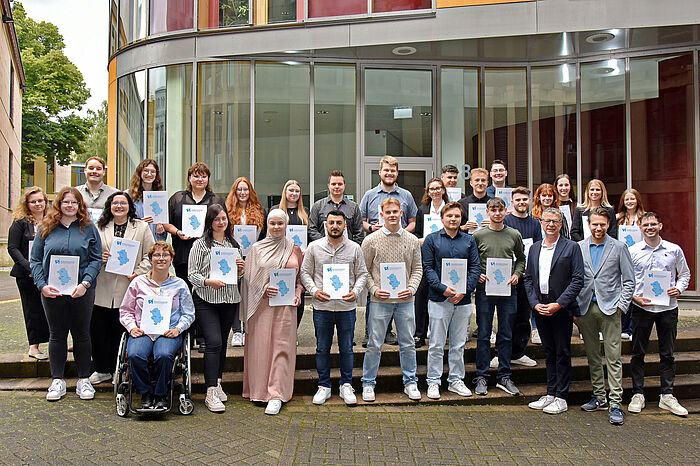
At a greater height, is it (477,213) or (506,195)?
(506,195)

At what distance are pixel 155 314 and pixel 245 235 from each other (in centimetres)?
144

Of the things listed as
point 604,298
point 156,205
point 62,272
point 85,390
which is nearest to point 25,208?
point 62,272

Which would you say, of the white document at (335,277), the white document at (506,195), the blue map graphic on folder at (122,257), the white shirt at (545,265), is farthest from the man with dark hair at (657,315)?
the blue map graphic on folder at (122,257)

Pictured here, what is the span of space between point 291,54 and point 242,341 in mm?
6510

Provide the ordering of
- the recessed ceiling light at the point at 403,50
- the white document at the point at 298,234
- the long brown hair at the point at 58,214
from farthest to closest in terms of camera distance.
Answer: the recessed ceiling light at the point at 403,50 < the white document at the point at 298,234 < the long brown hair at the point at 58,214

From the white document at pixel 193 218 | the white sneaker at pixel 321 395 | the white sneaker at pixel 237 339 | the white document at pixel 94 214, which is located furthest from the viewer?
the white sneaker at pixel 237 339

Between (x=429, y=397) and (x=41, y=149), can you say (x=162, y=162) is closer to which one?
(x=429, y=397)

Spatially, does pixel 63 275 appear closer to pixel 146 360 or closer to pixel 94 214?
pixel 94 214

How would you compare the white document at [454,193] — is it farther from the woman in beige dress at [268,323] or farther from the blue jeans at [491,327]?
the woman in beige dress at [268,323]

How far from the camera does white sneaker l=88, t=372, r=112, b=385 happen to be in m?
6.34

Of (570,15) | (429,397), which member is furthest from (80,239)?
(570,15)

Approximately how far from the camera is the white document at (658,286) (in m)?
6.14

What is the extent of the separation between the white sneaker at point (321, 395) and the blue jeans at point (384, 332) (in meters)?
0.40

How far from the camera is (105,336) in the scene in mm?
6406
